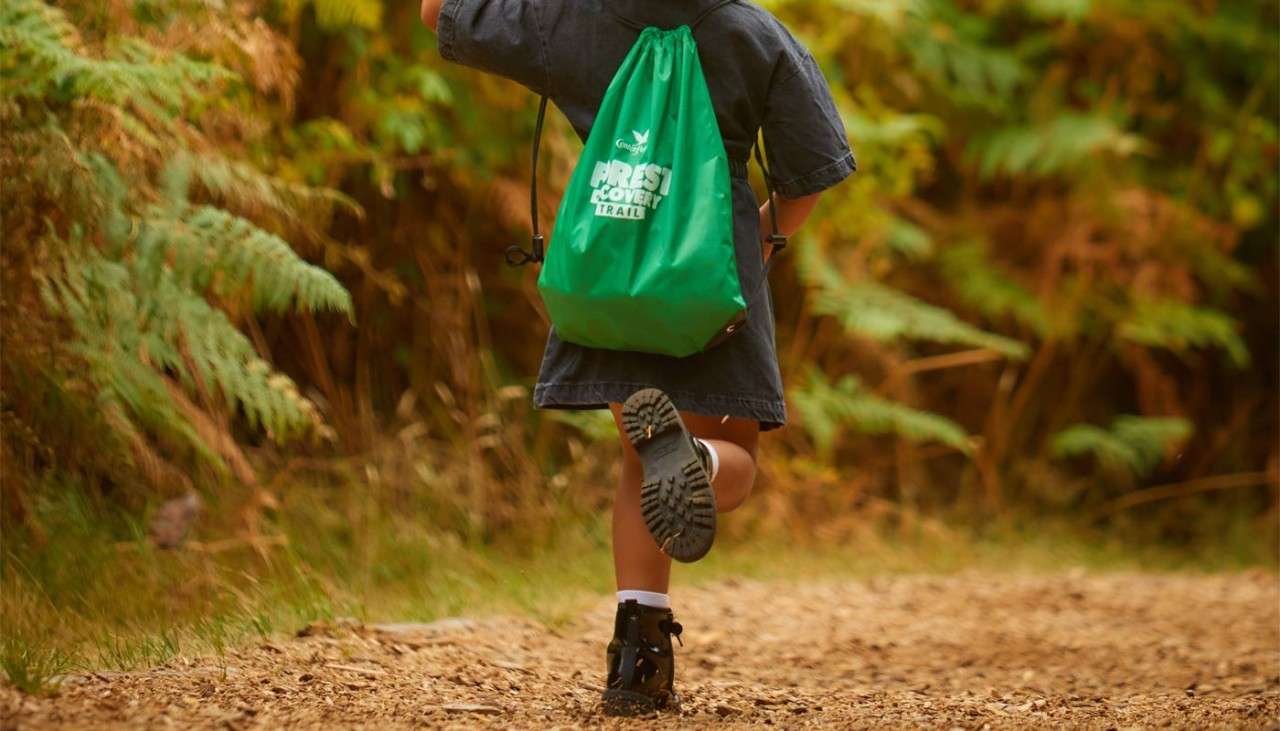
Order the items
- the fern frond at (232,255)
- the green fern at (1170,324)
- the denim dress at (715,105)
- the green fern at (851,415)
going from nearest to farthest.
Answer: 1. the denim dress at (715,105)
2. the fern frond at (232,255)
3. the green fern at (851,415)
4. the green fern at (1170,324)

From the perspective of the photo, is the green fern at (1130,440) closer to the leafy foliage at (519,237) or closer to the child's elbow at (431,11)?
the leafy foliage at (519,237)

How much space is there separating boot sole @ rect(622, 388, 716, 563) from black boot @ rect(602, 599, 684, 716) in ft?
0.94

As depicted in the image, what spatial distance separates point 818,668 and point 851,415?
2490mm

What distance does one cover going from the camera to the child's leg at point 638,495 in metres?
2.89

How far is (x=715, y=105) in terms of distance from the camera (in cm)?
281

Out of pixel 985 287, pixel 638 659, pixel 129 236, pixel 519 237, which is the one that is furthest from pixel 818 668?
pixel 985 287

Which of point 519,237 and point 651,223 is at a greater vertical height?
point 519,237

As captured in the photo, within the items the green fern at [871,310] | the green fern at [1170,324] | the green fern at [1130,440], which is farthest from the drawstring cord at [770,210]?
the green fern at [1170,324]

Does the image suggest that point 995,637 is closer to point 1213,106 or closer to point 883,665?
point 883,665

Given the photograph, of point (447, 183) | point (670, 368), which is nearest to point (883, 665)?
point (670, 368)

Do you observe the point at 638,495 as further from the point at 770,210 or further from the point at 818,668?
the point at 818,668

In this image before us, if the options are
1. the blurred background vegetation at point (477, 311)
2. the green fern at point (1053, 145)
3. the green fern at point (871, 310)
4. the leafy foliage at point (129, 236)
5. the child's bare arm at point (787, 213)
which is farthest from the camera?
the green fern at point (1053, 145)

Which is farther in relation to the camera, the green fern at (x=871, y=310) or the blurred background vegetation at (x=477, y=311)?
the green fern at (x=871, y=310)

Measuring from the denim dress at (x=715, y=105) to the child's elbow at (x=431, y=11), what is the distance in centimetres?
8
